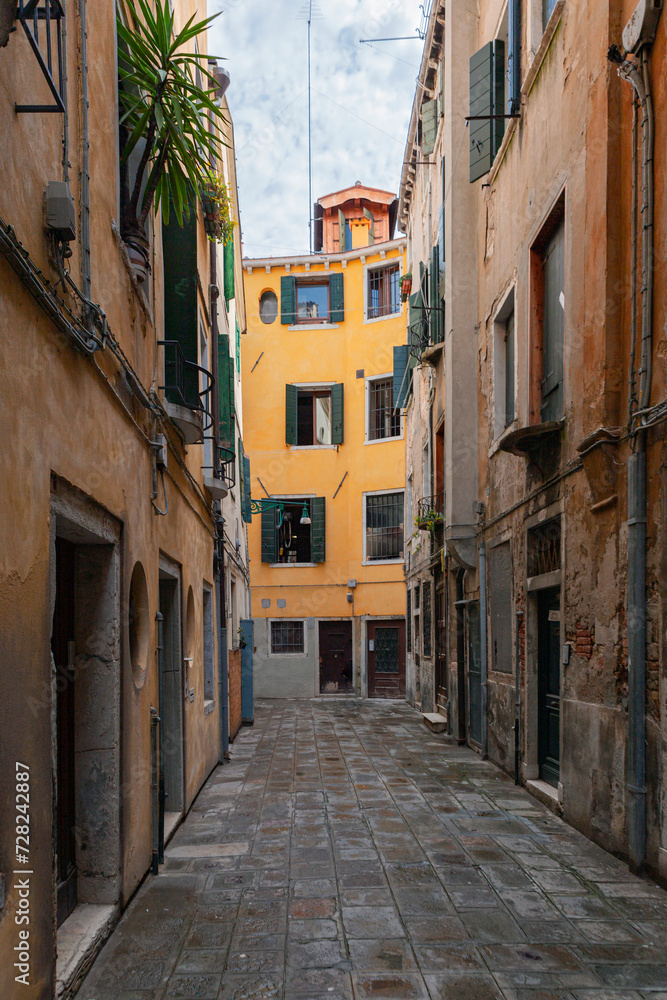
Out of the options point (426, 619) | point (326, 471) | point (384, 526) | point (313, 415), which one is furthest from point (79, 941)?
point (313, 415)

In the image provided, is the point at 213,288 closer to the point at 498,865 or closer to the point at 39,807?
the point at 498,865

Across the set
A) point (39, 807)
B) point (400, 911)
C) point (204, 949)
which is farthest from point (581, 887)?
point (39, 807)

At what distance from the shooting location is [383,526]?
70.1 feet

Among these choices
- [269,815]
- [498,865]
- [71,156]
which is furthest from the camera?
[269,815]

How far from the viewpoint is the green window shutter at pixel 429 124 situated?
49.4ft

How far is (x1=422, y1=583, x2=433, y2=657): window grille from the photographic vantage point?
15.7 metres

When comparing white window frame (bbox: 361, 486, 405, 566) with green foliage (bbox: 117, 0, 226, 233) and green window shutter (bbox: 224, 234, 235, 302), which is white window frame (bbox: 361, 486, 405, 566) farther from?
green foliage (bbox: 117, 0, 226, 233)

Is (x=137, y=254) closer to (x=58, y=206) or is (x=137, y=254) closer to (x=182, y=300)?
(x=182, y=300)

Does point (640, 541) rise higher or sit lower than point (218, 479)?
lower

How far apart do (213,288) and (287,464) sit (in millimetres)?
12039

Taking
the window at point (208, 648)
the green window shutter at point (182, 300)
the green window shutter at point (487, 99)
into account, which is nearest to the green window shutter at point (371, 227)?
the green window shutter at point (487, 99)

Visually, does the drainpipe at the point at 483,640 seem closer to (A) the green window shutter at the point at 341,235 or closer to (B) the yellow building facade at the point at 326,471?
(B) the yellow building facade at the point at 326,471

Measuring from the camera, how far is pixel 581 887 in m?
5.10

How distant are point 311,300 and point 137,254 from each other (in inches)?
711
